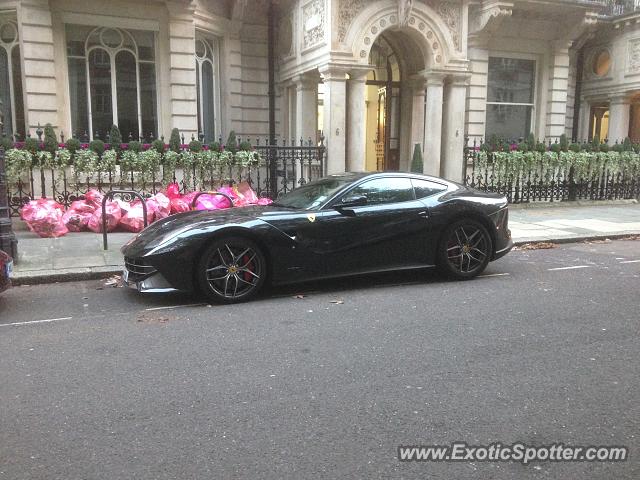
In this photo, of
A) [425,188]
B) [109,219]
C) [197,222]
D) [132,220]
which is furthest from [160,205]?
[425,188]

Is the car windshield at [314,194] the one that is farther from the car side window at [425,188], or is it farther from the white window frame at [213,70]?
the white window frame at [213,70]

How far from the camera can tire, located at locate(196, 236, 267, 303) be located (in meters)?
5.90

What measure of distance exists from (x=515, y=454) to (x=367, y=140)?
49.7ft

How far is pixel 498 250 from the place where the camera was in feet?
24.1

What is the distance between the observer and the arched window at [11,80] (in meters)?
13.0

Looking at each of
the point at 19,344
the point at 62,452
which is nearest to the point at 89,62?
the point at 19,344

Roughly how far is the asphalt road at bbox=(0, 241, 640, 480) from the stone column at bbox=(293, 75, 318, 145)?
379 inches

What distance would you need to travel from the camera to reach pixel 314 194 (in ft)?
22.8

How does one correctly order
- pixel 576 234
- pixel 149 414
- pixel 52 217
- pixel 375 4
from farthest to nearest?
1. pixel 375 4
2. pixel 576 234
3. pixel 52 217
4. pixel 149 414

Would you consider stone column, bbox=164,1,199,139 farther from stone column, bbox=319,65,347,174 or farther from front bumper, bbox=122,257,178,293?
front bumper, bbox=122,257,178,293

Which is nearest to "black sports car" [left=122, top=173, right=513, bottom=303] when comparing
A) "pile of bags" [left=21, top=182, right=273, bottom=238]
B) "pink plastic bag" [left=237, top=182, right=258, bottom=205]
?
"pile of bags" [left=21, top=182, right=273, bottom=238]

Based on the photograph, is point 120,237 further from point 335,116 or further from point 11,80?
point 11,80

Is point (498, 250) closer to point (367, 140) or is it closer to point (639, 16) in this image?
point (367, 140)

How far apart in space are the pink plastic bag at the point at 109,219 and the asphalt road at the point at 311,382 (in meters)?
Result: 3.81
